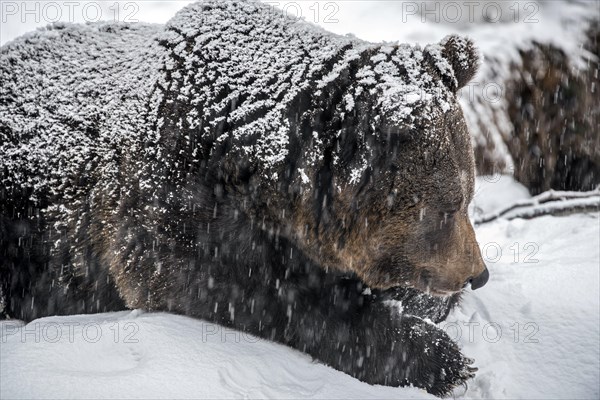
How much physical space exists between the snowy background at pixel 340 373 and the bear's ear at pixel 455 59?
1623 millimetres

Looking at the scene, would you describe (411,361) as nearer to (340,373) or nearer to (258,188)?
(340,373)

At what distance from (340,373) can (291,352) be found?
296 millimetres

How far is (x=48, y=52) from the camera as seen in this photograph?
3596mm

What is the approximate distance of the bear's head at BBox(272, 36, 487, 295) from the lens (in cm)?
288

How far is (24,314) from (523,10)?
770 centimetres

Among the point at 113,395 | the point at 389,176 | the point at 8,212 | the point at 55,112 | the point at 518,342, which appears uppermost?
the point at 55,112

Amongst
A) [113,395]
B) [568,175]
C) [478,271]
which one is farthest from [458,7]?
[113,395]

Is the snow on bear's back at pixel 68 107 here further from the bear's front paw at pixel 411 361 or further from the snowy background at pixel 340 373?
the bear's front paw at pixel 411 361

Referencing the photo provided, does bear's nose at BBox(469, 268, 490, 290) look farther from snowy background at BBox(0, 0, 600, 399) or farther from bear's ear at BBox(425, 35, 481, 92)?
bear's ear at BBox(425, 35, 481, 92)

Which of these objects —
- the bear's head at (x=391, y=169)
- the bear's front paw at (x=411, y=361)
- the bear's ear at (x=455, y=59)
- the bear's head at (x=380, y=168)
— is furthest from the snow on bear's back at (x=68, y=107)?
the bear's front paw at (x=411, y=361)

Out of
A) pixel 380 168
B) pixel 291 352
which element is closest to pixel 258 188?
pixel 380 168

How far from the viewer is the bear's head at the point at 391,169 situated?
2885 mm

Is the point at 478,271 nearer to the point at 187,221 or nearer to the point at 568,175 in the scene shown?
the point at 187,221

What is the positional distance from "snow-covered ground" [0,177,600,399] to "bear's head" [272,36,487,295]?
60cm
